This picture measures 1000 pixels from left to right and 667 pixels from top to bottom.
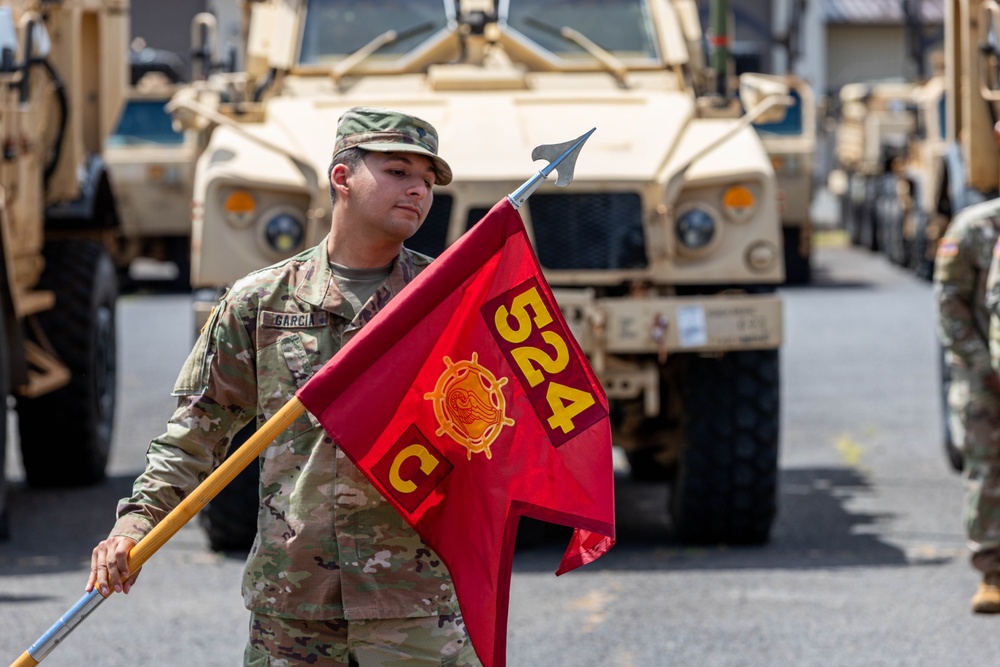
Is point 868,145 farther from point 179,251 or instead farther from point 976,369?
point 976,369

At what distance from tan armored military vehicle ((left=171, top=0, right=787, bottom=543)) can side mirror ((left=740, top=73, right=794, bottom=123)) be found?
0.02 meters

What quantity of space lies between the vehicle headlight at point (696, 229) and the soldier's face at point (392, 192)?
3.89 meters

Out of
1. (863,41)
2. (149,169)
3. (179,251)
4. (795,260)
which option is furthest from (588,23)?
(863,41)

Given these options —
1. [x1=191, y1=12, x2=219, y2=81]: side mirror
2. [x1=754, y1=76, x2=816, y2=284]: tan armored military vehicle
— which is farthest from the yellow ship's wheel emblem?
[x1=754, y1=76, x2=816, y2=284]: tan armored military vehicle

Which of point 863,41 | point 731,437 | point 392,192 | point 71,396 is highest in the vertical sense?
point 863,41

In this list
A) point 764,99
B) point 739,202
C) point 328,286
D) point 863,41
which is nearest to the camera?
point 328,286

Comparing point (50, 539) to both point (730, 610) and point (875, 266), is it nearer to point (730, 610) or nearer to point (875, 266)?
point (730, 610)

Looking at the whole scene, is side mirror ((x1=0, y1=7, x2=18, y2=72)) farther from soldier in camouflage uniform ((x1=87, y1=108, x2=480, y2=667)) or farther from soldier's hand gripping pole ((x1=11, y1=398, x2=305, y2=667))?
soldier's hand gripping pole ((x1=11, y1=398, x2=305, y2=667))

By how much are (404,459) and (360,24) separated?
5350 millimetres

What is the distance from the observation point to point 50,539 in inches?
331

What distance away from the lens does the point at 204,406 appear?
390cm

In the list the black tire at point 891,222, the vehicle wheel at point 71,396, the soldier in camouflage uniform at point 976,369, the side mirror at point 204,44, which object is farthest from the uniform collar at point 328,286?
the black tire at point 891,222

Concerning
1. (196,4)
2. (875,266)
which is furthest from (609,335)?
(196,4)

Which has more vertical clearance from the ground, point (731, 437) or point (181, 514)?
point (181, 514)
